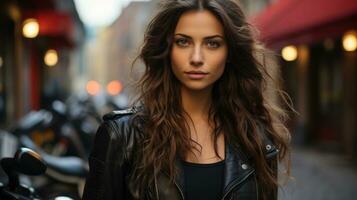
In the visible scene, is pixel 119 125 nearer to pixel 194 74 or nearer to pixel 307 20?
pixel 194 74

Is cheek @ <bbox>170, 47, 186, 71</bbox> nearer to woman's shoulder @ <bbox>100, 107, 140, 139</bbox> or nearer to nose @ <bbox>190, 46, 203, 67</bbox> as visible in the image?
nose @ <bbox>190, 46, 203, 67</bbox>

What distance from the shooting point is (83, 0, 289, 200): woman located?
7.30ft

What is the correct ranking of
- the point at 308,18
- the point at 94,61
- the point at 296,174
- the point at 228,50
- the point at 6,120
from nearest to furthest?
1. the point at 228,50
2. the point at 296,174
3. the point at 308,18
4. the point at 6,120
5. the point at 94,61

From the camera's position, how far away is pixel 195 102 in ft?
8.16

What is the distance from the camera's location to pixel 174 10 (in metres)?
2.34

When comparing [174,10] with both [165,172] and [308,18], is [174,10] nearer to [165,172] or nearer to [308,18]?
[165,172]

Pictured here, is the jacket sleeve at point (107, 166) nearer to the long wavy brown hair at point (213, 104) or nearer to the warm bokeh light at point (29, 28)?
the long wavy brown hair at point (213, 104)

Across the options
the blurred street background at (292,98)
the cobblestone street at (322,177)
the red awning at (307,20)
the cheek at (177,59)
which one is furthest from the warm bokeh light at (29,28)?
the cheek at (177,59)

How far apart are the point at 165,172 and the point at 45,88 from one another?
2076cm

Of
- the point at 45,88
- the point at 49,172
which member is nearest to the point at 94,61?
the point at 45,88

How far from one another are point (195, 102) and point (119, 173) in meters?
0.46

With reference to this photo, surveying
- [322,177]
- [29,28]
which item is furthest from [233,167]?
[29,28]

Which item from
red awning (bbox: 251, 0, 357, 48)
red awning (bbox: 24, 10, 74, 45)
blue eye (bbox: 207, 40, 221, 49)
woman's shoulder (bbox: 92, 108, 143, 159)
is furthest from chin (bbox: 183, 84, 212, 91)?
red awning (bbox: 24, 10, 74, 45)

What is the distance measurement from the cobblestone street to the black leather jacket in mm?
4779
